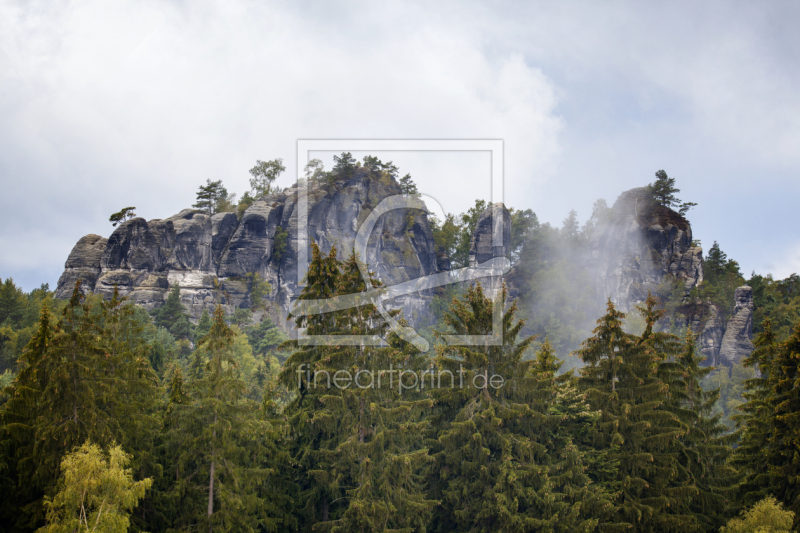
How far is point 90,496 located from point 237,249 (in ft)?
188

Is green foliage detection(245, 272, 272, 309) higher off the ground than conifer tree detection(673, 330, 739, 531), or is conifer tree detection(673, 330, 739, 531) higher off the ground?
green foliage detection(245, 272, 272, 309)

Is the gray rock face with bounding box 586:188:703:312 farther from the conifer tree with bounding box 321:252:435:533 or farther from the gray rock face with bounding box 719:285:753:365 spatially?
the conifer tree with bounding box 321:252:435:533

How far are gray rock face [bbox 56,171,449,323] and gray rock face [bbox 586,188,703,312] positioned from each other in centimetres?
2532

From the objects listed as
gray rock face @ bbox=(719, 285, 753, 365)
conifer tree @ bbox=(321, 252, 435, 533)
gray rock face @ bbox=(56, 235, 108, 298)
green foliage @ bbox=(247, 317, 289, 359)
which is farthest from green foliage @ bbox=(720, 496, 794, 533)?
gray rock face @ bbox=(56, 235, 108, 298)

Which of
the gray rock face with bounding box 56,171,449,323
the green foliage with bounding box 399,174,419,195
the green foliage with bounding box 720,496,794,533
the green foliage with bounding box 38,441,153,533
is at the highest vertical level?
the green foliage with bounding box 399,174,419,195

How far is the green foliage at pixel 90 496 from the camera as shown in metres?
12.6

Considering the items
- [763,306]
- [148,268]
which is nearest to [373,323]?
[148,268]

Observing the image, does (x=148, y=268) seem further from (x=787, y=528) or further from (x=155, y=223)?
(x=787, y=528)

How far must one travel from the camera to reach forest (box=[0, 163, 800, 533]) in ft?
49.6

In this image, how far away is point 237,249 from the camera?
6812cm

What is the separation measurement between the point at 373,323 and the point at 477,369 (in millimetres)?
4034

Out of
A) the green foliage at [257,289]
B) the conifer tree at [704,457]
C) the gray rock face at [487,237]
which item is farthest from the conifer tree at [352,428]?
the gray rock face at [487,237]

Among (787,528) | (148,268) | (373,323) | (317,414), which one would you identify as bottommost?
(787,528)

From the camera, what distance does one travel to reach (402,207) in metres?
76.1
